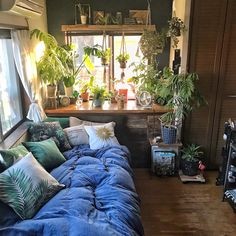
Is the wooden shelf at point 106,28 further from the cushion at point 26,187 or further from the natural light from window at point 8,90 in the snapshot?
the cushion at point 26,187

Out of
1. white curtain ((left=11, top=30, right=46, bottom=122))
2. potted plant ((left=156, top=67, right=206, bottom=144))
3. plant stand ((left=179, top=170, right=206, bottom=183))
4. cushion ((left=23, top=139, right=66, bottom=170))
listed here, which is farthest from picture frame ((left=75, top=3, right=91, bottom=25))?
plant stand ((left=179, top=170, right=206, bottom=183))

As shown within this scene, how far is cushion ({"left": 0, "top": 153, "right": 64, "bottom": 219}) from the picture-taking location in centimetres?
170

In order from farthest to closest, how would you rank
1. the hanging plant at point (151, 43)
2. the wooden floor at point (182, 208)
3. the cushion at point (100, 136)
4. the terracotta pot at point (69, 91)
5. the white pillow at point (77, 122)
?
the terracotta pot at point (69, 91)
the hanging plant at point (151, 43)
the white pillow at point (77, 122)
the cushion at point (100, 136)
the wooden floor at point (182, 208)

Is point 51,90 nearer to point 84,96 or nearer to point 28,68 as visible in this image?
→ point 84,96

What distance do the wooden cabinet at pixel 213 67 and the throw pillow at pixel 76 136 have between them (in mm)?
1259

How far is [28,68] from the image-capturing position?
270 centimetres

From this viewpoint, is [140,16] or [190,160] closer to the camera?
[190,160]

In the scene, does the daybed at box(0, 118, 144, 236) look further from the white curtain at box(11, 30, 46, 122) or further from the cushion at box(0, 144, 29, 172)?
the white curtain at box(11, 30, 46, 122)

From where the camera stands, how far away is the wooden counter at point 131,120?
3.23 m

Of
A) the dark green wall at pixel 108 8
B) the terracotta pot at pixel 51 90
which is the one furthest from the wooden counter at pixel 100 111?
the dark green wall at pixel 108 8

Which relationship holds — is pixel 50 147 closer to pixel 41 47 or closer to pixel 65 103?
pixel 65 103

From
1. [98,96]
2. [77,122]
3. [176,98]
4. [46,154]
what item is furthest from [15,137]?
[176,98]

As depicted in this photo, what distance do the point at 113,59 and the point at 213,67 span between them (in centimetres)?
140

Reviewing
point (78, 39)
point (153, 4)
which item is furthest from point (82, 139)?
point (153, 4)
